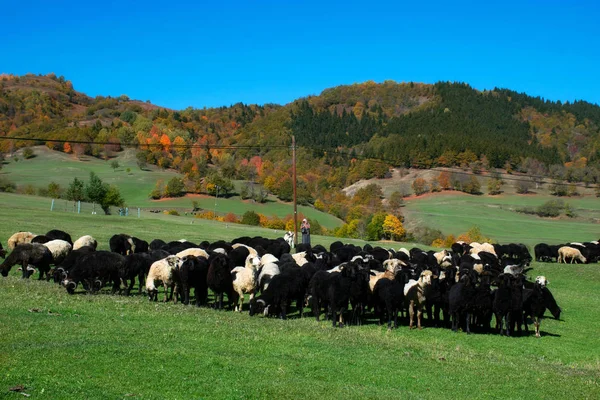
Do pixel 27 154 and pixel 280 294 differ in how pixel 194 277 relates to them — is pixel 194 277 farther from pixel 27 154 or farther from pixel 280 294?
pixel 27 154

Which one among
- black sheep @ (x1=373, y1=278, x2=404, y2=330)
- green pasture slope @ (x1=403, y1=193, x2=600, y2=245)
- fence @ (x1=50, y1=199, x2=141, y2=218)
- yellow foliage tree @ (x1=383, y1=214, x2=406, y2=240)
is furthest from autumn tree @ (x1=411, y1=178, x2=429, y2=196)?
black sheep @ (x1=373, y1=278, x2=404, y2=330)

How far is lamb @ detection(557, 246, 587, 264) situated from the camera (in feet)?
144

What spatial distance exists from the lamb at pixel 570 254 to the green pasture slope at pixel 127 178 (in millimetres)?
66420

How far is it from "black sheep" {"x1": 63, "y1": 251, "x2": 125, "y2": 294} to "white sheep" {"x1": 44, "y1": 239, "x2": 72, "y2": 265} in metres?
4.67

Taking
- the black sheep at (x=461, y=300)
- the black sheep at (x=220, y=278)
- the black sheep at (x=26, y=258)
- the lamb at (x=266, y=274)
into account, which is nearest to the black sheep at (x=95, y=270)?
the black sheep at (x=26, y=258)

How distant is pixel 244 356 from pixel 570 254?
37.5m

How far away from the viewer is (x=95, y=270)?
2017cm

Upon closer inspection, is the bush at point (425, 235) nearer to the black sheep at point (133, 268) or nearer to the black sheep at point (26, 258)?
the black sheep at point (133, 268)

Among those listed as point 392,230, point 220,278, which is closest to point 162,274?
point 220,278

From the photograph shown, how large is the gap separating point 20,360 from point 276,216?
348 feet

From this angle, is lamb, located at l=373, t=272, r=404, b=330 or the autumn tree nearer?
lamb, located at l=373, t=272, r=404, b=330

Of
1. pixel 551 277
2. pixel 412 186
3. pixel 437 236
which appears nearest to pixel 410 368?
pixel 551 277

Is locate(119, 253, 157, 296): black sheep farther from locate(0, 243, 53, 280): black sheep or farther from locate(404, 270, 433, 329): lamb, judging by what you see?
locate(404, 270, 433, 329): lamb

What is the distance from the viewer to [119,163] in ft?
547
